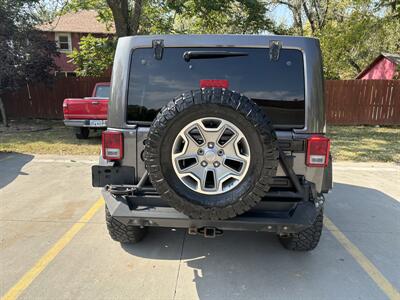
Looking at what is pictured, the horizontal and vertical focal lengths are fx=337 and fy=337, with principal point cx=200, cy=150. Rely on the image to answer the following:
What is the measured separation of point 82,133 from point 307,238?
8038 mm

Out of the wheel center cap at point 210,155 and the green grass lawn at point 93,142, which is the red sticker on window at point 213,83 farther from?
the green grass lawn at point 93,142

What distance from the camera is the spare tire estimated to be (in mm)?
2420

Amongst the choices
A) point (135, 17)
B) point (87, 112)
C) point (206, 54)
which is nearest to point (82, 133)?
point (87, 112)

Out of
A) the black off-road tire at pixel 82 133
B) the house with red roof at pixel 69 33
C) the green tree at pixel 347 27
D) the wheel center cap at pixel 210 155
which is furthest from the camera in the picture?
the house with red roof at pixel 69 33

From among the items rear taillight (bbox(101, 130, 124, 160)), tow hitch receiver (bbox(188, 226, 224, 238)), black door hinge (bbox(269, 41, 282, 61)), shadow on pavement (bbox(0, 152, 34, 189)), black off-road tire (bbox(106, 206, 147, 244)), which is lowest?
shadow on pavement (bbox(0, 152, 34, 189))

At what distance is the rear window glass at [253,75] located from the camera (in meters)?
2.85

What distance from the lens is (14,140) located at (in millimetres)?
9438

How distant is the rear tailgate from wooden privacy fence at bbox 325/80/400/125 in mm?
9453

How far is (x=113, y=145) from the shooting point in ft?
9.79

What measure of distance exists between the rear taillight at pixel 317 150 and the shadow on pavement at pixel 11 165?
4885 mm

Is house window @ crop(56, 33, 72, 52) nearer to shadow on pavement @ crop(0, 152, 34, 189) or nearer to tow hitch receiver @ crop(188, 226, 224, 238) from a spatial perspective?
shadow on pavement @ crop(0, 152, 34, 189)

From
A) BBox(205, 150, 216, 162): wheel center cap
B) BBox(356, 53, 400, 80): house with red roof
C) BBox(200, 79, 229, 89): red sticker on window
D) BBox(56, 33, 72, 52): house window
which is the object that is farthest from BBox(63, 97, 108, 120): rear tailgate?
BBox(56, 33, 72, 52): house window

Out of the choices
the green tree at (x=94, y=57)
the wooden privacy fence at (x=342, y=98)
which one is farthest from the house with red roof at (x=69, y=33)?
the green tree at (x=94, y=57)

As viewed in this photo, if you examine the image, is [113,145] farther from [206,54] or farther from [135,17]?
[135,17]
